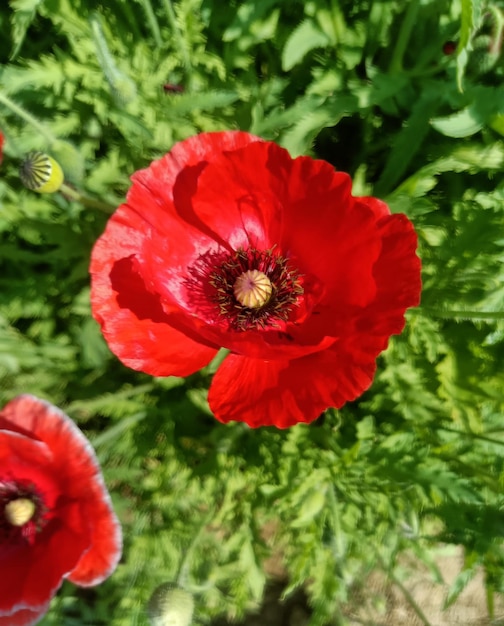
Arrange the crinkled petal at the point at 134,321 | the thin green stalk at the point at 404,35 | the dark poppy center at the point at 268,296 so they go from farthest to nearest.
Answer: the thin green stalk at the point at 404,35 → the dark poppy center at the point at 268,296 → the crinkled petal at the point at 134,321

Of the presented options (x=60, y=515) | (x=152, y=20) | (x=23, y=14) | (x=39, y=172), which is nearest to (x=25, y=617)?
(x=60, y=515)

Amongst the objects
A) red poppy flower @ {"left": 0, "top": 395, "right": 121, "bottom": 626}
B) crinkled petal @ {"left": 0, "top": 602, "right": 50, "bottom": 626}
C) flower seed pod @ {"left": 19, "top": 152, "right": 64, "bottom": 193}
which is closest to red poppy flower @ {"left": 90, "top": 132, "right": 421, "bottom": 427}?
flower seed pod @ {"left": 19, "top": 152, "right": 64, "bottom": 193}

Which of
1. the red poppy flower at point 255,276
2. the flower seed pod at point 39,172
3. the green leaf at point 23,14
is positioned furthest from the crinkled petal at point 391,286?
the green leaf at point 23,14

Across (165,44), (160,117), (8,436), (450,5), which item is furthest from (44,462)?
(450,5)

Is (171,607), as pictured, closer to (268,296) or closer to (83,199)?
(268,296)

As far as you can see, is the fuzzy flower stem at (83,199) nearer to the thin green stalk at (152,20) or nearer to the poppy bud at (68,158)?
the poppy bud at (68,158)

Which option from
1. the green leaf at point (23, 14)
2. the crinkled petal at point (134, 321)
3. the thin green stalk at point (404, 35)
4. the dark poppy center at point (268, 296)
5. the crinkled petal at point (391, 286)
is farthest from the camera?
the thin green stalk at point (404, 35)
